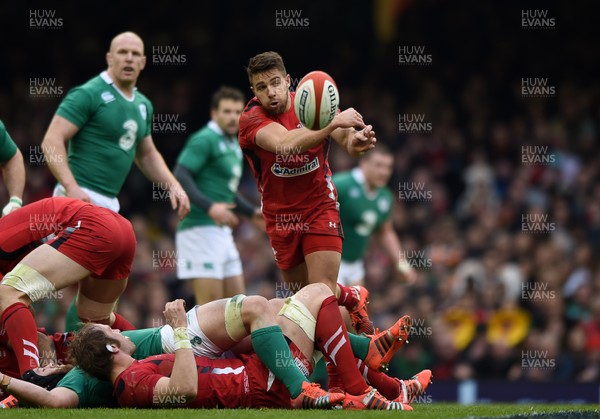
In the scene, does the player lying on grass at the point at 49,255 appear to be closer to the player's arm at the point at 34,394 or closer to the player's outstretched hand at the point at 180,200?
the player's arm at the point at 34,394

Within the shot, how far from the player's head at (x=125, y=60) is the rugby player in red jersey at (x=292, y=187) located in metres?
1.93

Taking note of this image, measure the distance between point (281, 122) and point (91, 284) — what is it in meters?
1.79

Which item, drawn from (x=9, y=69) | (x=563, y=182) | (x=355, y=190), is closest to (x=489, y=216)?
(x=563, y=182)

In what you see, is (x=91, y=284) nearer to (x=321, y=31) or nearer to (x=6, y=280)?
(x=6, y=280)

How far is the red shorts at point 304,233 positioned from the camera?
23.4 feet

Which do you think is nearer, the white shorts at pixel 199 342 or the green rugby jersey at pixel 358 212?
the white shorts at pixel 199 342

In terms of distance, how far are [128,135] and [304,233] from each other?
2.36m

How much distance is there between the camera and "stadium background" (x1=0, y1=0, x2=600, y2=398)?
12.5m

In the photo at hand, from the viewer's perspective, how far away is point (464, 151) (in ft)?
50.1

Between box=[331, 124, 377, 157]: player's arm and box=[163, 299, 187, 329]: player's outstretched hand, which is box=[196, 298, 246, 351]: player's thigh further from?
box=[331, 124, 377, 157]: player's arm

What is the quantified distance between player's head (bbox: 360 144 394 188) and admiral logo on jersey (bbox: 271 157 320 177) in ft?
14.0

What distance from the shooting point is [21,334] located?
662 centimetres

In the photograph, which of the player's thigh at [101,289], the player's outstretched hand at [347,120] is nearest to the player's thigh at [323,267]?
the player's outstretched hand at [347,120]

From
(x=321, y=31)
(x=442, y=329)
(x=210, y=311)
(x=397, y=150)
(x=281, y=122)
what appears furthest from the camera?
(x=321, y=31)
